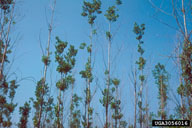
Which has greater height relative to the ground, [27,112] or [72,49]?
[72,49]

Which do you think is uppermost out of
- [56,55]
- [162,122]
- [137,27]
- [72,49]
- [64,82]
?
[137,27]

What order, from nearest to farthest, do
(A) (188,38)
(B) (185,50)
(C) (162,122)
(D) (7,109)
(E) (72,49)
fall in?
(A) (188,38) < (B) (185,50) < (C) (162,122) < (E) (72,49) < (D) (7,109)

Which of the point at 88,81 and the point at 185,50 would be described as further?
the point at 88,81

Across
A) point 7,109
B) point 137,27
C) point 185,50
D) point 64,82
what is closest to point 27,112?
point 7,109

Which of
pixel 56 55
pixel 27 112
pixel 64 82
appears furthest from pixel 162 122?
pixel 27 112

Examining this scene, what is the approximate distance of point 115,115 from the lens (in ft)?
53.1

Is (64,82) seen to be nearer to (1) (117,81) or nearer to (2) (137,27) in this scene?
(1) (117,81)

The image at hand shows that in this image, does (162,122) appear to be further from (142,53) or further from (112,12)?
(142,53)

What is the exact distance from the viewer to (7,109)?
15.0m

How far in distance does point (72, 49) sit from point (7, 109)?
784 centimetres

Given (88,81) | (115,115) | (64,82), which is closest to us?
(64,82)

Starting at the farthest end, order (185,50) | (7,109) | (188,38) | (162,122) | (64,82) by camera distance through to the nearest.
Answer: (7,109)
(64,82)
(162,122)
(185,50)
(188,38)

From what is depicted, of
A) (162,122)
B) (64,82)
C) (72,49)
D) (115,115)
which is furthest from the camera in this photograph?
(115,115)

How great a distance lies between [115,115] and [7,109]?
31.2 feet
